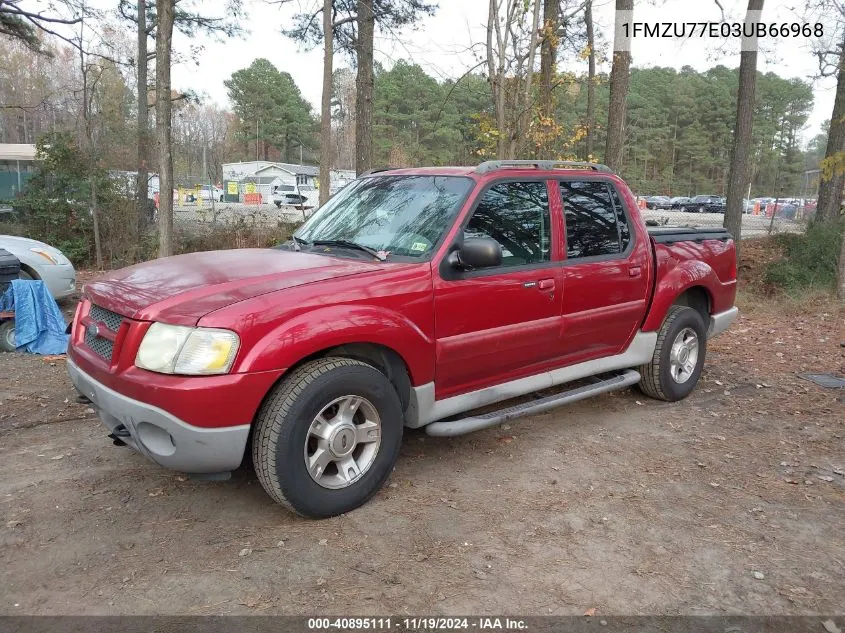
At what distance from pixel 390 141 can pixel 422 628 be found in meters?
51.6

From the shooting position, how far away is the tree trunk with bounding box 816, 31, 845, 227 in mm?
16484

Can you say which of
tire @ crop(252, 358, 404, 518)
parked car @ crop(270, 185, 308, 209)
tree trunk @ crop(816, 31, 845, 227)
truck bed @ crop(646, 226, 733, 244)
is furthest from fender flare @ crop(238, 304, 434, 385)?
parked car @ crop(270, 185, 308, 209)

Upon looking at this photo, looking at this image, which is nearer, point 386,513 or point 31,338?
point 386,513

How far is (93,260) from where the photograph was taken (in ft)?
49.1

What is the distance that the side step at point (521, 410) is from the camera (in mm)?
3746

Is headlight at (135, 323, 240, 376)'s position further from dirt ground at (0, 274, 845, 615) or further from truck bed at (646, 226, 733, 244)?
truck bed at (646, 226, 733, 244)

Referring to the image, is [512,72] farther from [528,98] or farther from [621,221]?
[621,221]

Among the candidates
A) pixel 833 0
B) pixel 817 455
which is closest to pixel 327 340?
pixel 817 455

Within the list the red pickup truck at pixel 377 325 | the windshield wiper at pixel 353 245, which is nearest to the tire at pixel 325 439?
the red pickup truck at pixel 377 325

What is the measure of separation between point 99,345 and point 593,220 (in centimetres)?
337

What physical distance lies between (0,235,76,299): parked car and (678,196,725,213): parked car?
50.0m

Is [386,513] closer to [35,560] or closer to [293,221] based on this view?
[35,560]

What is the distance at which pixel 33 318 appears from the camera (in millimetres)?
6852

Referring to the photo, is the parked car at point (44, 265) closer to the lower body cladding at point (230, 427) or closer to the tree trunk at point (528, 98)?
the lower body cladding at point (230, 427)
